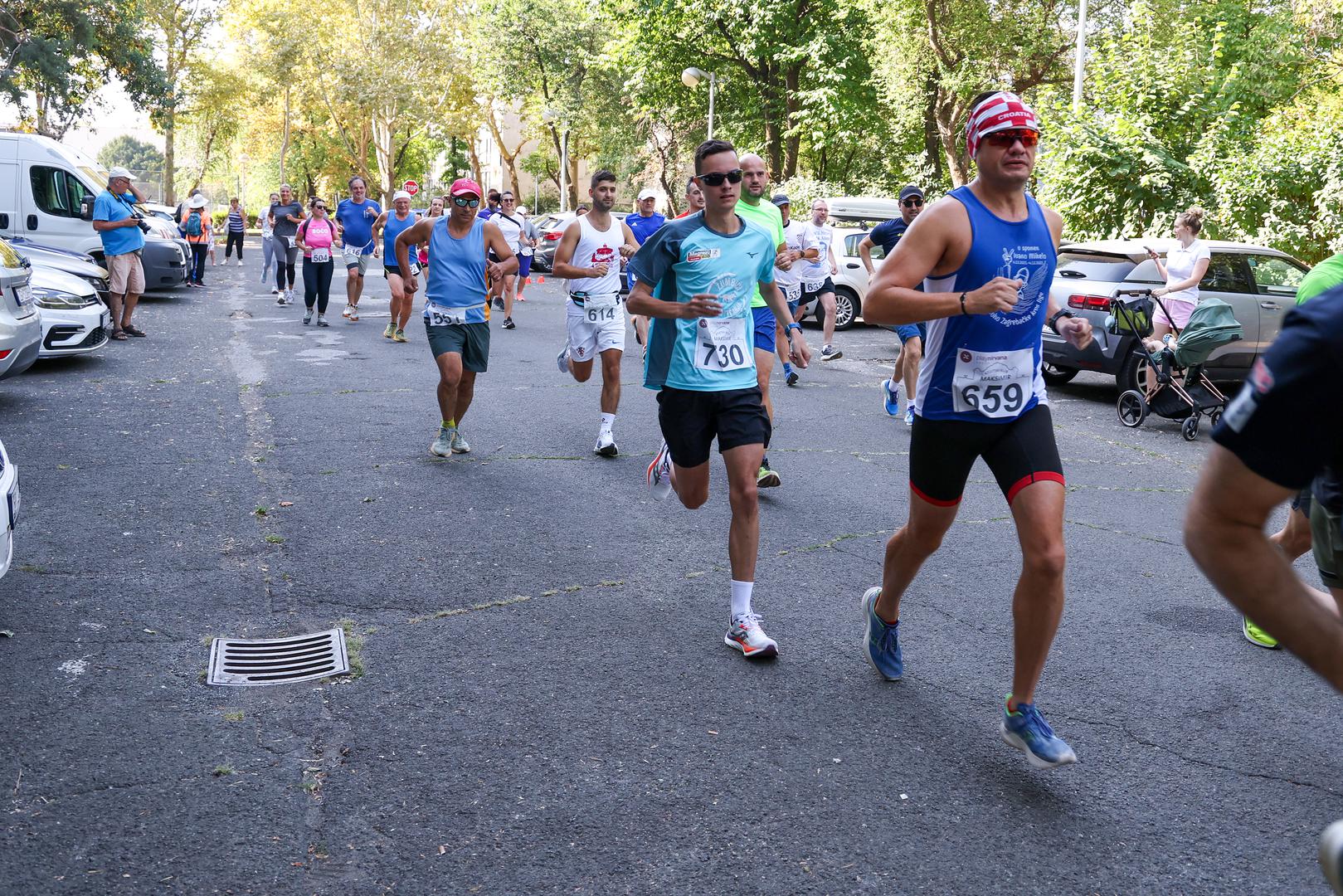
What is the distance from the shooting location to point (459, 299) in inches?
332

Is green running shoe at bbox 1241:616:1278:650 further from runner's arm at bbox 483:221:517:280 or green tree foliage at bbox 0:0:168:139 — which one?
green tree foliage at bbox 0:0:168:139

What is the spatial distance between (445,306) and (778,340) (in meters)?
4.75

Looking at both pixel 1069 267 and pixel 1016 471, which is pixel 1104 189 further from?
pixel 1016 471

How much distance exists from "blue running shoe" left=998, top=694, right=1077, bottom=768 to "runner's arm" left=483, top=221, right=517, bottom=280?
5.76 meters

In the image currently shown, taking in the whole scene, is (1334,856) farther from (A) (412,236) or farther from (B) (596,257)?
(A) (412,236)

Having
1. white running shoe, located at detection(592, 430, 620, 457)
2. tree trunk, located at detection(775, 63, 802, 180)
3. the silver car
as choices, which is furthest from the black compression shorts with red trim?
tree trunk, located at detection(775, 63, 802, 180)

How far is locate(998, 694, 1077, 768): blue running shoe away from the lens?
3.64 m

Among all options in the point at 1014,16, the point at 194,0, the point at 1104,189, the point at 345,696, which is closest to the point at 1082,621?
the point at 345,696

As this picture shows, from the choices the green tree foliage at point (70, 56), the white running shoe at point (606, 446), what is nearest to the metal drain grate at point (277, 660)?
the white running shoe at point (606, 446)

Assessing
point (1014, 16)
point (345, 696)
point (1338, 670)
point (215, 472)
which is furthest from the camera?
point (1014, 16)

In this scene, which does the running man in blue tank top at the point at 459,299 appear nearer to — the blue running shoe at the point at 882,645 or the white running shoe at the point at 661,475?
the white running shoe at the point at 661,475

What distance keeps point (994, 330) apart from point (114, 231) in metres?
13.3

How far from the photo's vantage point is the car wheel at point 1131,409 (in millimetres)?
11070

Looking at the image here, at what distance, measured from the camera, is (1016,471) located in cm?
376
